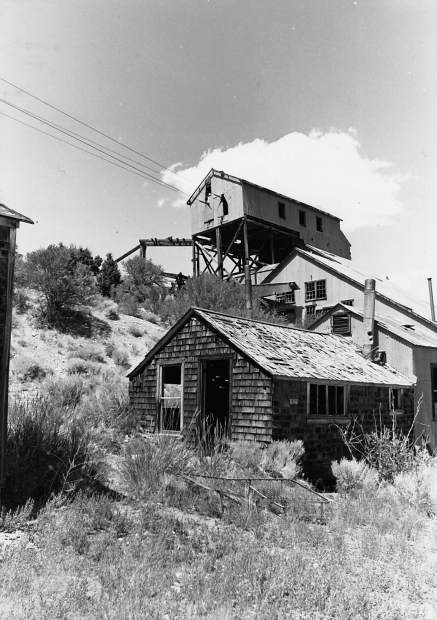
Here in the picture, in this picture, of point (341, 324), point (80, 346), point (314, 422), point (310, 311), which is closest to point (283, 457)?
point (314, 422)

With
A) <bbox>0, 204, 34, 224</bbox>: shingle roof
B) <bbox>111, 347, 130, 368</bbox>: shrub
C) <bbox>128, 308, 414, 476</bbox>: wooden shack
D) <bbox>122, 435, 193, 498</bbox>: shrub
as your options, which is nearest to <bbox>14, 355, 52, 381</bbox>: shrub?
<bbox>111, 347, 130, 368</bbox>: shrub

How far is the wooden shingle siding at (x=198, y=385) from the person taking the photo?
1398cm

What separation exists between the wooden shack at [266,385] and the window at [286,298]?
519 inches

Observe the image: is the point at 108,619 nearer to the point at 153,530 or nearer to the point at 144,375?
the point at 153,530

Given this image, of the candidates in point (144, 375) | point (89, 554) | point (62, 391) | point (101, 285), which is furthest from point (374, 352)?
point (101, 285)

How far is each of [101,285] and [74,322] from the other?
10729 millimetres

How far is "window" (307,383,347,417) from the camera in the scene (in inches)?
590

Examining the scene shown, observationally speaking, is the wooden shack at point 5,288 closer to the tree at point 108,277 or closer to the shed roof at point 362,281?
the shed roof at point 362,281

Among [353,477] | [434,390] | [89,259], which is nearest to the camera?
[353,477]

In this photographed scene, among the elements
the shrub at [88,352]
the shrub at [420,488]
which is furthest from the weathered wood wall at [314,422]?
the shrub at [88,352]

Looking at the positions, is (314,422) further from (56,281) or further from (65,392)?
(56,281)

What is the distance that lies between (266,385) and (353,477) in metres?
2.94

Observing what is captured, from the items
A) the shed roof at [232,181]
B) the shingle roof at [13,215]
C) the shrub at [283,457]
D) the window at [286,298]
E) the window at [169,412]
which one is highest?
the shed roof at [232,181]

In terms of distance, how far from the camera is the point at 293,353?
1617 centimetres
